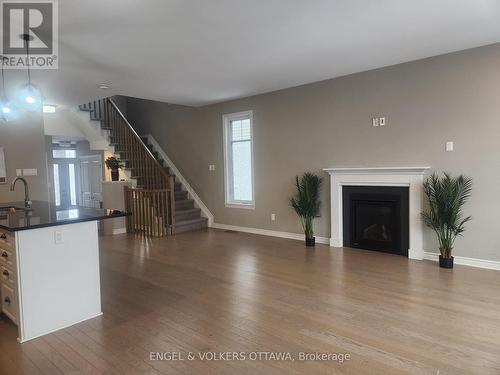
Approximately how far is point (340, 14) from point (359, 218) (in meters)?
3.12

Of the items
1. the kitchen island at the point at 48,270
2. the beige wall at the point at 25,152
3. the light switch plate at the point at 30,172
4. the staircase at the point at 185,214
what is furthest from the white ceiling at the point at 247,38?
the staircase at the point at 185,214

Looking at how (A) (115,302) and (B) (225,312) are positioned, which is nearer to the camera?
(B) (225,312)

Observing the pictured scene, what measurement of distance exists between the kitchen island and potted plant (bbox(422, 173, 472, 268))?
373cm

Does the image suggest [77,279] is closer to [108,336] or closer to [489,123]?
[108,336]

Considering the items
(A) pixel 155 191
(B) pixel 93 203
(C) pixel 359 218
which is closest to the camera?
(C) pixel 359 218

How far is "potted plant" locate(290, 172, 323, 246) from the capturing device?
529cm

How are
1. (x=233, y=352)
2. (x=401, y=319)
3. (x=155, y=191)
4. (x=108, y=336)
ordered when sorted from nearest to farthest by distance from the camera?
(x=233, y=352)
(x=108, y=336)
(x=401, y=319)
(x=155, y=191)

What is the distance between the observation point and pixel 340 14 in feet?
9.75

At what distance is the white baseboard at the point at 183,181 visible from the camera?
292 inches

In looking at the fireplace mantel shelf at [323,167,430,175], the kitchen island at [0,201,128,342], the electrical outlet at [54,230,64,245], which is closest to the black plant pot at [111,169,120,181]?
the kitchen island at [0,201,128,342]

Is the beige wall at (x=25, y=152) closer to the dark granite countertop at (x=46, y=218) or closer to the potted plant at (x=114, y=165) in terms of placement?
the potted plant at (x=114, y=165)

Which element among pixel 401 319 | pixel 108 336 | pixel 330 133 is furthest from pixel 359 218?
pixel 108 336

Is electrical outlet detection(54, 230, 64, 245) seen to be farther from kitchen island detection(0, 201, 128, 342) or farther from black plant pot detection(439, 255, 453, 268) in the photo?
black plant pot detection(439, 255, 453, 268)

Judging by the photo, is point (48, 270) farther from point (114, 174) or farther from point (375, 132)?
point (114, 174)
